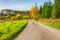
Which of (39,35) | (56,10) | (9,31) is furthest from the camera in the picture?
(56,10)

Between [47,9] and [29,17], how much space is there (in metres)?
58.3

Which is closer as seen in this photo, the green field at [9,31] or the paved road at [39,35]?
the green field at [9,31]

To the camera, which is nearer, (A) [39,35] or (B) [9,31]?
(A) [39,35]

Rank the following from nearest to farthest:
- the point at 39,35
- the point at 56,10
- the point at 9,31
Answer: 1. the point at 39,35
2. the point at 9,31
3. the point at 56,10

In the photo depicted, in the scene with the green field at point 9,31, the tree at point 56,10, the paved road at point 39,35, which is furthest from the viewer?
the tree at point 56,10

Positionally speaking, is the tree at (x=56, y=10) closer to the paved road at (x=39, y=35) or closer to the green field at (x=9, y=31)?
the green field at (x=9, y=31)

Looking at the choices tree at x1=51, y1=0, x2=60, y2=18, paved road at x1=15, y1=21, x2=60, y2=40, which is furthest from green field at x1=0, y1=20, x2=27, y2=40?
tree at x1=51, y1=0, x2=60, y2=18

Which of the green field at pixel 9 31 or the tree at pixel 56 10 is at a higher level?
the green field at pixel 9 31

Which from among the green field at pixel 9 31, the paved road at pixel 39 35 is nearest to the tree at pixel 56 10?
the green field at pixel 9 31

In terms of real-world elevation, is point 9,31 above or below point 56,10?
above

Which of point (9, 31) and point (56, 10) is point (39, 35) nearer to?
point (9, 31)

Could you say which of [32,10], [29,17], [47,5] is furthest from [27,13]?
[47,5]

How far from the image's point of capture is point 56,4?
83938mm

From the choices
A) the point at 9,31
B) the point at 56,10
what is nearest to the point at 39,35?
the point at 9,31
